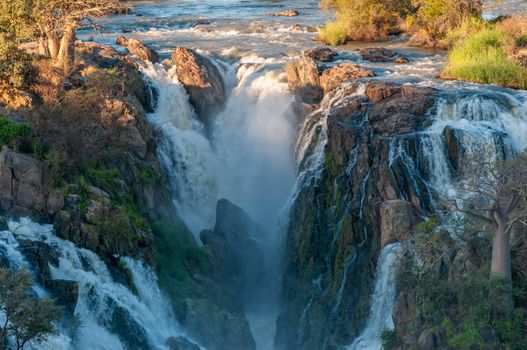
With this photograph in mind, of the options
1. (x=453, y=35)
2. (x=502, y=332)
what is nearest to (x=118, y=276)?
(x=502, y=332)

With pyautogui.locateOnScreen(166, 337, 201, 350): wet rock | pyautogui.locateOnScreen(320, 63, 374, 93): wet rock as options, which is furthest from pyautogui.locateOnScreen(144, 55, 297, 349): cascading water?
pyautogui.locateOnScreen(166, 337, 201, 350): wet rock

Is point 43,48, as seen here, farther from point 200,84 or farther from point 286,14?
point 286,14

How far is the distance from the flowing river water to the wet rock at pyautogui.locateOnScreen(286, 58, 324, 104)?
27.6 inches

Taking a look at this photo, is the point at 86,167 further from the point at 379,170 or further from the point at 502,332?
the point at 502,332

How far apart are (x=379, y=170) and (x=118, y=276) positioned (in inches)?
339

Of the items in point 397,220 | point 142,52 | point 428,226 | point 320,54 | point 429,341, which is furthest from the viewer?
point 320,54

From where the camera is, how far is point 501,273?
1825cm

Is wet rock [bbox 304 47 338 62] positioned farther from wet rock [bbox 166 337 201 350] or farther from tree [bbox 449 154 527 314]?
tree [bbox 449 154 527 314]

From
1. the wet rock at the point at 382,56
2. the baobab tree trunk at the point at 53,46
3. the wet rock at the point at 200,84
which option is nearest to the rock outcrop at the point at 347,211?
the wet rock at the point at 200,84

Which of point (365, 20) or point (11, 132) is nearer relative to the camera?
point (11, 132)

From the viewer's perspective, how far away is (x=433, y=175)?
82.7ft

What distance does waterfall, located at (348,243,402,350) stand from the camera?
22.5 m

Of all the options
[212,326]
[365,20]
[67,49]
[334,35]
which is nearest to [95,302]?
[212,326]

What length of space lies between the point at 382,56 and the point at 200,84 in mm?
8607
